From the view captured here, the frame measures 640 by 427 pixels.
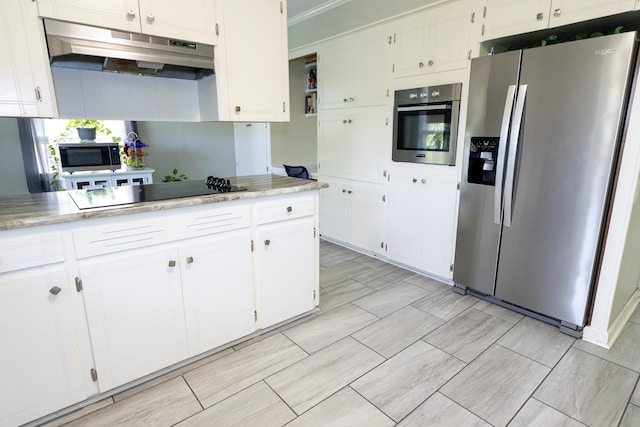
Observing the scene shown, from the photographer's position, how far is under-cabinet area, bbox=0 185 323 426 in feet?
4.75

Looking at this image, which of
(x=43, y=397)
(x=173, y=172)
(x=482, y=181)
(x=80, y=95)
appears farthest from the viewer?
(x=173, y=172)

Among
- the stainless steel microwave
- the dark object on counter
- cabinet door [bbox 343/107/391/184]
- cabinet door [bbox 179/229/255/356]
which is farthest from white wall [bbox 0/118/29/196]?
cabinet door [bbox 343/107/391/184]

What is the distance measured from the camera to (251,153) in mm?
5117

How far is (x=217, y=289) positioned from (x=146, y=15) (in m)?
1.54

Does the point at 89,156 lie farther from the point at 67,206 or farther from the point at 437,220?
the point at 437,220

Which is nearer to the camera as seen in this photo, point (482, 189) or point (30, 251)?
point (30, 251)

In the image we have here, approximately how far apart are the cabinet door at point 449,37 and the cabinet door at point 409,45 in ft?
0.25

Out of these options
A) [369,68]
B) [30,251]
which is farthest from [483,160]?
[30,251]

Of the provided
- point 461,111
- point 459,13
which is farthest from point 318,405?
point 459,13

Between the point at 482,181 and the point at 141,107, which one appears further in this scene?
the point at 482,181

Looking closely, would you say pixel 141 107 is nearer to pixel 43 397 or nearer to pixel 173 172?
pixel 43 397

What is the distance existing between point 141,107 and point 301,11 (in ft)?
8.35

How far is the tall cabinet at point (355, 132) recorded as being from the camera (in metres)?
3.25

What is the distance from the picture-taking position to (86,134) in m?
3.98
